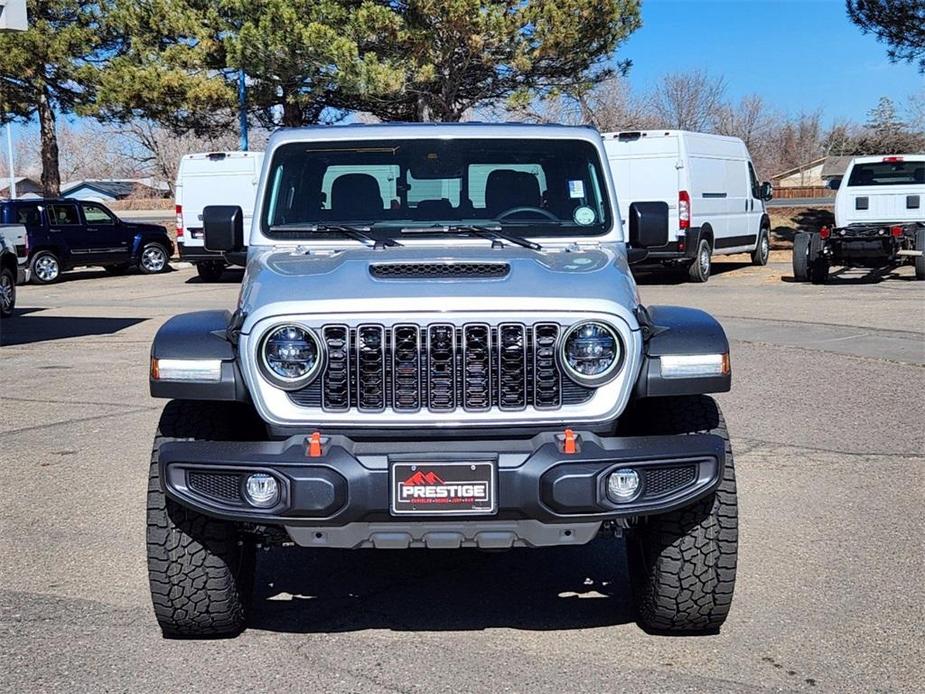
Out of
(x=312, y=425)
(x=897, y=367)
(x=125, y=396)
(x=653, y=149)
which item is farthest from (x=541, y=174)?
(x=653, y=149)

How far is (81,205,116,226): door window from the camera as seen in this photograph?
2550cm

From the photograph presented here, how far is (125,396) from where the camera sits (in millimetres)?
10422

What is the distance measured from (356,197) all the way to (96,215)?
21.4m

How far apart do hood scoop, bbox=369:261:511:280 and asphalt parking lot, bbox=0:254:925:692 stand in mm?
1359

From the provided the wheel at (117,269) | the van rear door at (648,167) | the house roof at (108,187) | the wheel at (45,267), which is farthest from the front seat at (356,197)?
the house roof at (108,187)

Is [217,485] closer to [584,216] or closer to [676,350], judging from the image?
[676,350]

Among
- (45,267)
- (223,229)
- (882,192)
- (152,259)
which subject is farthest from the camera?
(152,259)

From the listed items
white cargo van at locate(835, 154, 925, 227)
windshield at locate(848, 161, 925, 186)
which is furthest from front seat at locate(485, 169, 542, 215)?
windshield at locate(848, 161, 925, 186)

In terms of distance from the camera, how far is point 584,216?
561cm

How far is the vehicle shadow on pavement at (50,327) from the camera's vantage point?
49.9 feet

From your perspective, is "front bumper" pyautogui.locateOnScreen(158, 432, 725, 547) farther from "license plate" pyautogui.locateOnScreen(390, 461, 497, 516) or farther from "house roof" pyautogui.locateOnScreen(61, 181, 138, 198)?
"house roof" pyautogui.locateOnScreen(61, 181, 138, 198)

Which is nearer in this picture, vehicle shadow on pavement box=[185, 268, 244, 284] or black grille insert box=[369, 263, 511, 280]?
black grille insert box=[369, 263, 511, 280]

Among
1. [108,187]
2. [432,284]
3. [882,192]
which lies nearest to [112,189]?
[108,187]

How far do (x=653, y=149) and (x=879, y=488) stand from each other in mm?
13857
